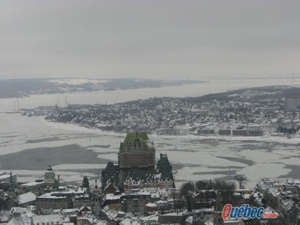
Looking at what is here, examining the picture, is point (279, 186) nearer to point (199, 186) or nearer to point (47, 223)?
point (199, 186)

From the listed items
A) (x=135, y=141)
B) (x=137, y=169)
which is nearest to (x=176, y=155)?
(x=135, y=141)

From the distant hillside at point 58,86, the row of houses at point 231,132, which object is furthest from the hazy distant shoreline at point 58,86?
the row of houses at point 231,132

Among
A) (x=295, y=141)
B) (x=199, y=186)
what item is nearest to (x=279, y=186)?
(x=199, y=186)

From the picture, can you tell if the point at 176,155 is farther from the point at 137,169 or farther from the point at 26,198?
the point at 26,198

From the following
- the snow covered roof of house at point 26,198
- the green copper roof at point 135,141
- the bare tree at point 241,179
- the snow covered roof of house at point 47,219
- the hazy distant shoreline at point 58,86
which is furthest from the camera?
the hazy distant shoreline at point 58,86
